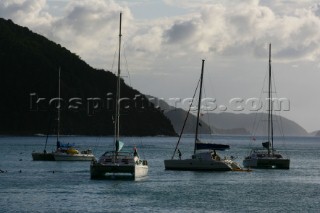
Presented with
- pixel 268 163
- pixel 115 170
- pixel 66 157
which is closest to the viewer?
pixel 115 170

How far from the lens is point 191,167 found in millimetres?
82500

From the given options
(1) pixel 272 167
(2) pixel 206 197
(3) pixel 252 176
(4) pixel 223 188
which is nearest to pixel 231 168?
(3) pixel 252 176

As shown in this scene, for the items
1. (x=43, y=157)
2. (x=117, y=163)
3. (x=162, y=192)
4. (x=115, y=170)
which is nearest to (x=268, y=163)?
(x=117, y=163)

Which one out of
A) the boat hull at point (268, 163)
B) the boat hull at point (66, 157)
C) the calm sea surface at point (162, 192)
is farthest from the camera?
the boat hull at point (66, 157)

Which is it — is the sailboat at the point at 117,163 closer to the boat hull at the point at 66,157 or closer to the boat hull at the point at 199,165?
the boat hull at the point at 199,165

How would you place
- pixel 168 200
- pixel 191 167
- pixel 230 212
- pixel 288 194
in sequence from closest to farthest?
1. pixel 230 212
2. pixel 168 200
3. pixel 288 194
4. pixel 191 167

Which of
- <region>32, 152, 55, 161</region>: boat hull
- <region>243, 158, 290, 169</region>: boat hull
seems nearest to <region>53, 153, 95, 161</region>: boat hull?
<region>32, 152, 55, 161</region>: boat hull

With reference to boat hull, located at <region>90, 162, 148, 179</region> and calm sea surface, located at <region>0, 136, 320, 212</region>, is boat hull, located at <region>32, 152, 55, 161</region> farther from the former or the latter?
boat hull, located at <region>90, 162, 148, 179</region>

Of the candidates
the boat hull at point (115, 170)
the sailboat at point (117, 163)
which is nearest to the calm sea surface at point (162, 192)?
the boat hull at point (115, 170)

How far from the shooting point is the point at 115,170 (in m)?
67.0

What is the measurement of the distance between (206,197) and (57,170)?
1262 inches

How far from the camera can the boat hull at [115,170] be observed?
220 ft

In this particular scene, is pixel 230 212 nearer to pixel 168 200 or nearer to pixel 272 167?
pixel 168 200

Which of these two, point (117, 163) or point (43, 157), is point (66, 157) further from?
point (117, 163)
